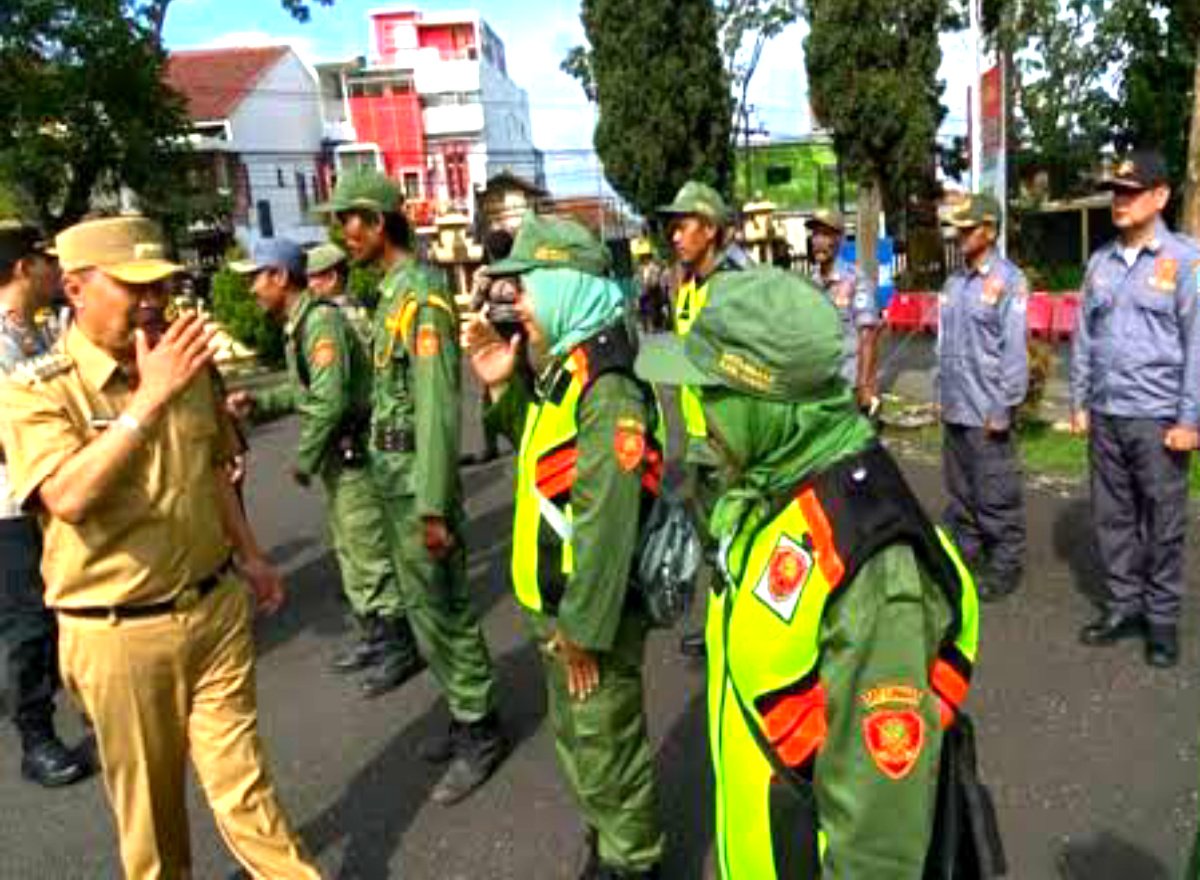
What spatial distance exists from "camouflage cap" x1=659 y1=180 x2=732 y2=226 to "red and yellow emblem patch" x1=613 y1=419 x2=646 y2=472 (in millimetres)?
2376

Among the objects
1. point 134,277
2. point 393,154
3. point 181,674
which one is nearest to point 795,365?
point 134,277

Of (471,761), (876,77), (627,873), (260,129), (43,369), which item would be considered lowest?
(471,761)

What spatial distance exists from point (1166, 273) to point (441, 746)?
3401 mm

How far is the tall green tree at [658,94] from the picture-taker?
22.9 metres

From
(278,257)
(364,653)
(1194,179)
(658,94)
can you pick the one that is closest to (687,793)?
(364,653)

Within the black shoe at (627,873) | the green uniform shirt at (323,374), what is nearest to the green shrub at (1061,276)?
the green uniform shirt at (323,374)

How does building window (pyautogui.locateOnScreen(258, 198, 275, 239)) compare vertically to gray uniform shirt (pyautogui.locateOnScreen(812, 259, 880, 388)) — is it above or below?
above

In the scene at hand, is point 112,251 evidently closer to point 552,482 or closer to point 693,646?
point 552,482

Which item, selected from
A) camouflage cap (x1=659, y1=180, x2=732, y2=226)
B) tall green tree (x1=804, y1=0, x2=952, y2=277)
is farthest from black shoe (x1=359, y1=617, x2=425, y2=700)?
tall green tree (x1=804, y1=0, x2=952, y2=277)

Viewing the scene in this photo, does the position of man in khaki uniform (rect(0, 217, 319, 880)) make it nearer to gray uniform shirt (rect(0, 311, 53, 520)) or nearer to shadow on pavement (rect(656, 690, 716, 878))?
shadow on pavement (rect(656, 690, 716, 878))

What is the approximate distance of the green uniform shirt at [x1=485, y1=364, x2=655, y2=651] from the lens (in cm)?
258

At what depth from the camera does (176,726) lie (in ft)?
9.11

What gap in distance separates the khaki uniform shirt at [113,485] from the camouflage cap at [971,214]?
3.73 m

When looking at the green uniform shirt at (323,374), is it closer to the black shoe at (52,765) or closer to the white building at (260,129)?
the black shoe at (52,765)
